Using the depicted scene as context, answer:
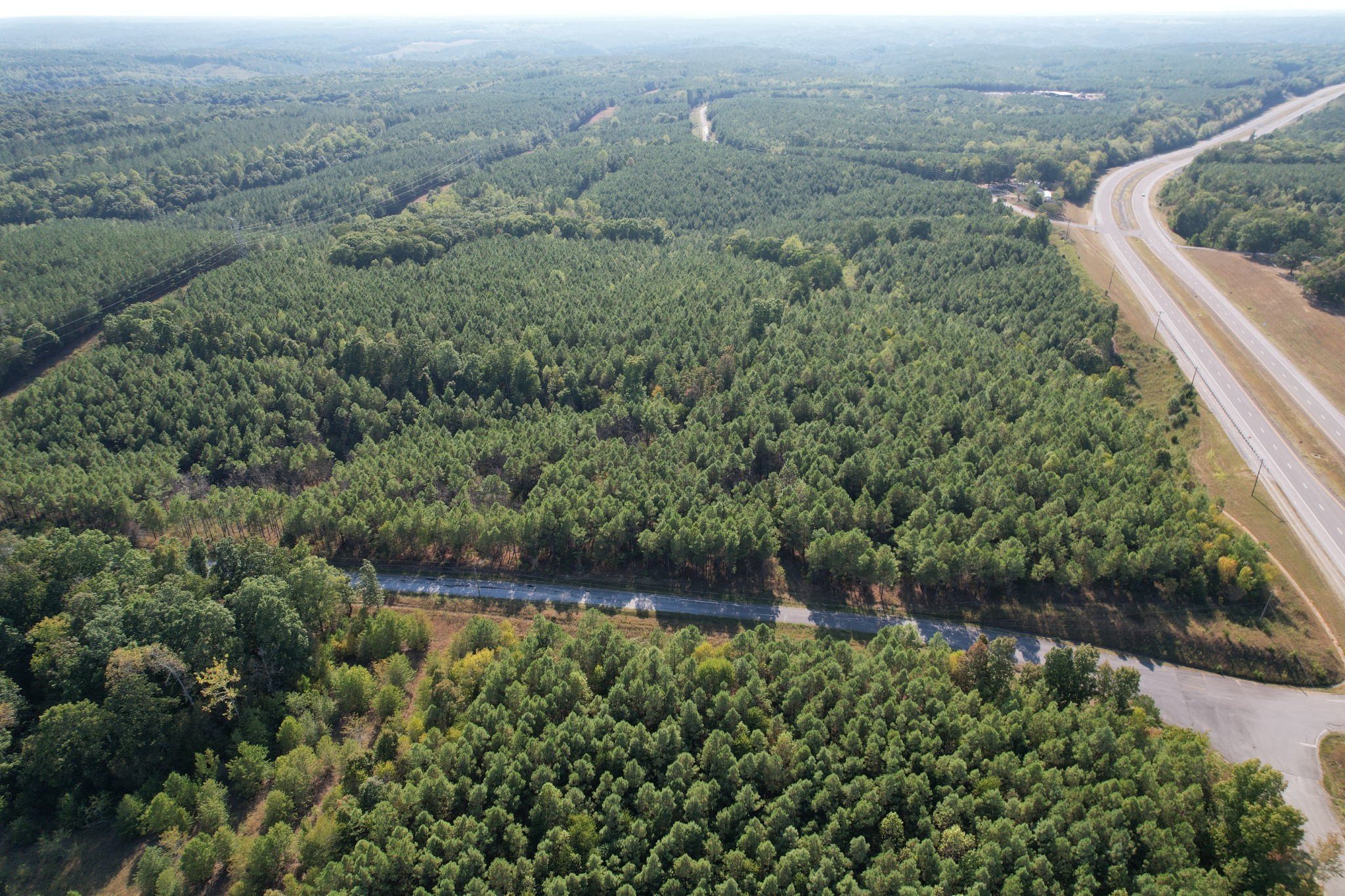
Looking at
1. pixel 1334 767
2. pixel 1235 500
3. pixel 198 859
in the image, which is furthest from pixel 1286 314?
pixel 198 859

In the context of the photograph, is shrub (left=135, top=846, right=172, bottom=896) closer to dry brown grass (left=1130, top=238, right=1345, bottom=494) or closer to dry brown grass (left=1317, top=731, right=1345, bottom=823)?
dry brown grass (left=1317, top=731, right=1345, bottom=823)

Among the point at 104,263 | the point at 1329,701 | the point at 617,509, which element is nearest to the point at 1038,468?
Result: the point at 1329,701

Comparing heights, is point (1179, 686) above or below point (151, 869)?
below

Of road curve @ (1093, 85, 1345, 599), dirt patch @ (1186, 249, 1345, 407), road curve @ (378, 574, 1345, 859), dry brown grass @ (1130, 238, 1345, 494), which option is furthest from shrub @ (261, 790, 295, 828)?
dirt patch @ (1186, 249, 1345, 407)

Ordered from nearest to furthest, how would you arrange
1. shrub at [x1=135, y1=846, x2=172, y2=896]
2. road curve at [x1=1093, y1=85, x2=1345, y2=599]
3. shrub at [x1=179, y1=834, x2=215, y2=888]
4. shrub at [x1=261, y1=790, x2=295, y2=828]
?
shrub at [x1=135, y1=846, x2=172, y2=896] < shrub at [x1=179, y1=834, x2=215, y2=888] < shrub at [x1=261, y1=790, x2=295, y2=828] < road curve at [x1=1093, y1=85, x2=1345, y2=599]

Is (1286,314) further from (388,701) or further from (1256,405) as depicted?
(388,701)

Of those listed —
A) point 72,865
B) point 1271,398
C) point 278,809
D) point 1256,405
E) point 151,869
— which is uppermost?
point 1271,398
